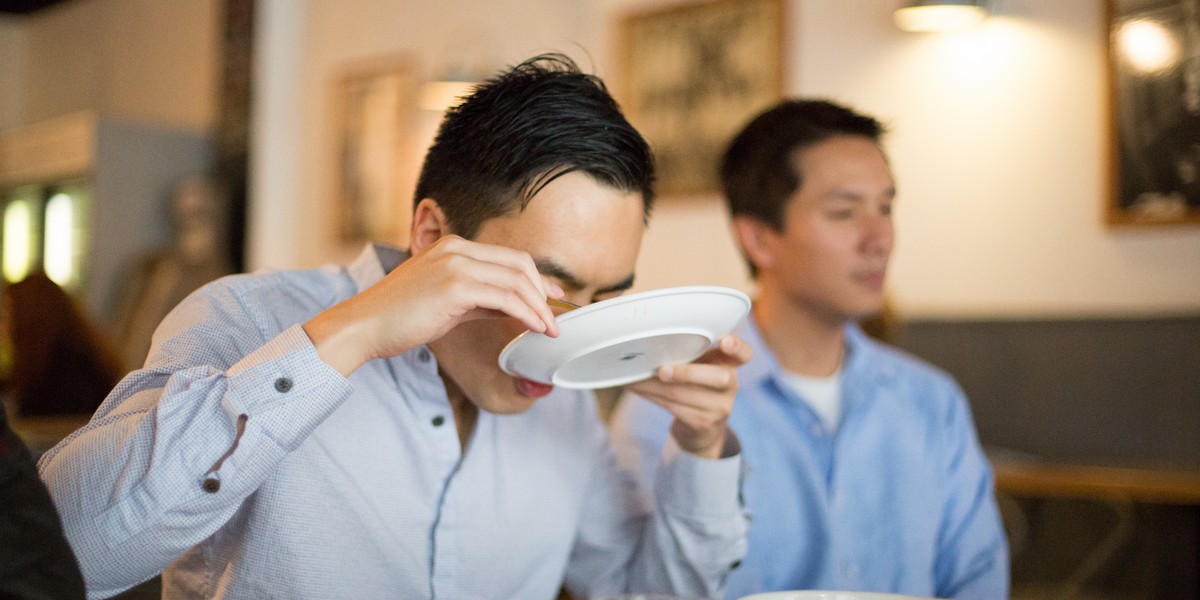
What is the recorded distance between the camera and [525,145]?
1.16 m

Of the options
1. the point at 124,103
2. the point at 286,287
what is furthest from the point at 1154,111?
the point at 124,103

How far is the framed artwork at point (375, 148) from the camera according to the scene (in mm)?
5809

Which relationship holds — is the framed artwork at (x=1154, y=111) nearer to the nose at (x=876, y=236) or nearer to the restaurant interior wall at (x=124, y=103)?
the nose at (x=876, y=236)

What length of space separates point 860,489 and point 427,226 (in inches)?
39.0

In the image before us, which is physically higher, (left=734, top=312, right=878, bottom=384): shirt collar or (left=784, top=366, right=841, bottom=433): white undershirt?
(left=734, top=312, right=878, bottom=384): shirt collar

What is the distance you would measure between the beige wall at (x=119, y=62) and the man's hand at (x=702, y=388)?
20.1ft

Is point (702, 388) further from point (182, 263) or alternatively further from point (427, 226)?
point (182, 263)

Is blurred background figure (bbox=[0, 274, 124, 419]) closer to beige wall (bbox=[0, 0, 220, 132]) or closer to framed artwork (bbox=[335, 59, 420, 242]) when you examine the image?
framed artwork (bbox=[335, 59, 420, 242])

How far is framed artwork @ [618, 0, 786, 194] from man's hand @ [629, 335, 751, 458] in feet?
10.1

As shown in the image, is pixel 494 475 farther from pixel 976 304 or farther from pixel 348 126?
pixel 348 126

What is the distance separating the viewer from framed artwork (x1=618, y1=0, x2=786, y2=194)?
430 centimetres

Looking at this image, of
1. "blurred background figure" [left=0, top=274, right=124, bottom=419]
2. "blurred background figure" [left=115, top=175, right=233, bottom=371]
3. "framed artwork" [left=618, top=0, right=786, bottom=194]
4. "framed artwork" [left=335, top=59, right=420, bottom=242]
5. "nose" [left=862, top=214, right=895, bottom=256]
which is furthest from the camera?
"blurred background figure" [left=115, top=175, right=233, bottom=371]

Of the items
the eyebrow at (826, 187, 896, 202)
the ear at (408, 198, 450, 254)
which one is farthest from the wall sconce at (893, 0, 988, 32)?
the ear at (408, 198, 450, 254)

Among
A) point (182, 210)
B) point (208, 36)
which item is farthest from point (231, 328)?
point (208, 36)
